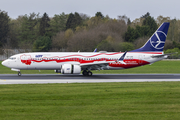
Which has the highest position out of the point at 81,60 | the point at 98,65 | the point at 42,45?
the point at 42,45

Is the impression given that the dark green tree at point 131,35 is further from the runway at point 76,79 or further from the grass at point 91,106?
the grass at point 91,106

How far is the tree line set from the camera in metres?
82.4

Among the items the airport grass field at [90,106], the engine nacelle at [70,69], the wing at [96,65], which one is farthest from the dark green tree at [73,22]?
the airport grass field at [90,106]

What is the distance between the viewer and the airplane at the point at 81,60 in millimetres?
33003

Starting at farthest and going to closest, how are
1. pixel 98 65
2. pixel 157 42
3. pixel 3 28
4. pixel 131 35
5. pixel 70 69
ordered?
pixel 3 28 < pixel 131 35 < pixel 157 42 < pixel 98 65 < pixel 70 69

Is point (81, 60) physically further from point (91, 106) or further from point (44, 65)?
point (91, 106)

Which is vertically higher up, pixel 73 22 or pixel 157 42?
pixel 73 22

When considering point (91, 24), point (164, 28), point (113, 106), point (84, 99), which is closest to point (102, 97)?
point (84, 99)

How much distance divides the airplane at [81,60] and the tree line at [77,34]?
35380 mm

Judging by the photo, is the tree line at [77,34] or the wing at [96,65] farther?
the tree line at [77,34]

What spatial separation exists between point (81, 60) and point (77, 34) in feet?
181

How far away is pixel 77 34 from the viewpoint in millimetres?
88812

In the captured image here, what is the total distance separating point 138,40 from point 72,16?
124 feet

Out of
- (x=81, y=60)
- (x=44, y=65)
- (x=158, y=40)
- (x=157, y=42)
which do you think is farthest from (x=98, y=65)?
(x=158, y=40)
